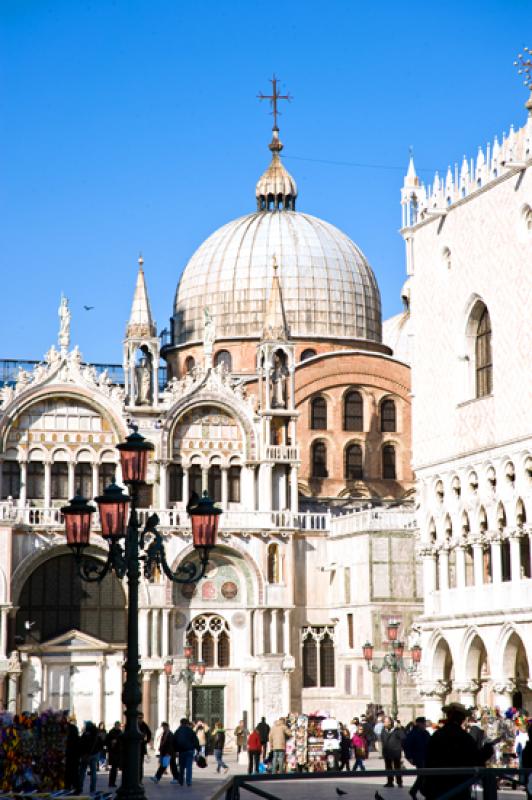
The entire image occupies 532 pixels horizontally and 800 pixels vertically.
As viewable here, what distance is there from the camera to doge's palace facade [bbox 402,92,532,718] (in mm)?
36281

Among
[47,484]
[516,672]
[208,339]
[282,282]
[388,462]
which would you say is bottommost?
[516,672]

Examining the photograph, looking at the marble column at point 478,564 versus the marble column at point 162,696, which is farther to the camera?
the marble column at point 162,696

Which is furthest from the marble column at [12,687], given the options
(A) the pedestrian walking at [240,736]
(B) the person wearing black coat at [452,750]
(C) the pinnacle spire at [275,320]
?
(B) the person wearing black coat at [452,750]

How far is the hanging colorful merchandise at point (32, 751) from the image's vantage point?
62.8 feet

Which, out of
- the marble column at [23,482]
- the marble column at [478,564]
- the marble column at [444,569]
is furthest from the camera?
the marble column at [23,482]

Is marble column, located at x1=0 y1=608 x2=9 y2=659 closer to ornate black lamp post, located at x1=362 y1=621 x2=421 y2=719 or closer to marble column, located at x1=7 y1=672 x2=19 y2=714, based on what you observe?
marble column, located at x1=7 y1=672 x2=19 y2=714

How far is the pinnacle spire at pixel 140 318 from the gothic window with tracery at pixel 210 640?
27.6ft

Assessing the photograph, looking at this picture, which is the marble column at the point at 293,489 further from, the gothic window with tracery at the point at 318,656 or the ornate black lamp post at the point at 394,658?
the ornate black lamp post at the point at 394,658

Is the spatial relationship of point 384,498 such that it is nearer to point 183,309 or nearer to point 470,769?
point 183,309

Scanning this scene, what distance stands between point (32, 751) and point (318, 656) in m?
28.5

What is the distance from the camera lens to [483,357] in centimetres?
3888

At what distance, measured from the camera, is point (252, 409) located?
160ft

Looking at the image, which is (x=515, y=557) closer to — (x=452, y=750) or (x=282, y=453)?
(x=282, y=453)

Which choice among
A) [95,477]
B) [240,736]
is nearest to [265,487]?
[95,477]
